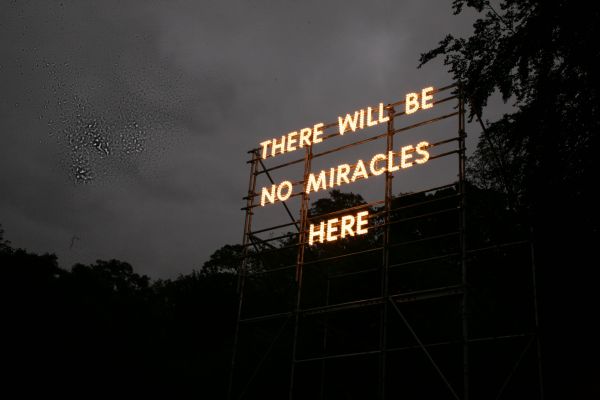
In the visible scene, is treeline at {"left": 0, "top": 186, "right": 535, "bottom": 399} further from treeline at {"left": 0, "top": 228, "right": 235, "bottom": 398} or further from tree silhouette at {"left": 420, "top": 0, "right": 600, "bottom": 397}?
tree silhouette at {"left": 420, "top": 0, "right": 600, "bottom": 397}

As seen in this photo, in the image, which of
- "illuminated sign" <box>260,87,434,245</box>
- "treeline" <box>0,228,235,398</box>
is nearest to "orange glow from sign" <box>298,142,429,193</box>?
"illuminated sign" <box>260,87,434,245</box>

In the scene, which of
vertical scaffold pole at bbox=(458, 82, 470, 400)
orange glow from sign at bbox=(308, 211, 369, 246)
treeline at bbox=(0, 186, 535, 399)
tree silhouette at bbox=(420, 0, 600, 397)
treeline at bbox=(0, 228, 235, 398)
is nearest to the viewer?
tree silhouette at bbox=(420, 0, 600, 397)

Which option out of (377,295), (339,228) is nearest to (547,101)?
(339,228)

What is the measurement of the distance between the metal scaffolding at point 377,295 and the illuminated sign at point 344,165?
0.21 meters

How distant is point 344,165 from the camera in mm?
16031

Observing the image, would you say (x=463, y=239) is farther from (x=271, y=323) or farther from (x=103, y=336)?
(x=103, y=336)

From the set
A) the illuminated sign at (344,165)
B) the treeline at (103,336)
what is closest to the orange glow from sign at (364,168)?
the illuminated sign at (344,165)

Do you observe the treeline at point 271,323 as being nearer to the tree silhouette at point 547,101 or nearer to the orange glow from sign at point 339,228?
the orange glow from sign at point 339,228

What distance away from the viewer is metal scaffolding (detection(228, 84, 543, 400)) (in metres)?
13.5

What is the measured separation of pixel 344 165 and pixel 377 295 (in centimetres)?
931

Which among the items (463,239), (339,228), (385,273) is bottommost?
(385,273)

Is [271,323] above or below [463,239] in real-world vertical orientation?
above

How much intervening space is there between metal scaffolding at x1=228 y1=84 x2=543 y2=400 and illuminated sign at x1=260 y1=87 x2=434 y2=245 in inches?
8.5

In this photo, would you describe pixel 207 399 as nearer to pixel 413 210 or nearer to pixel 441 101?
pixel 413 210
